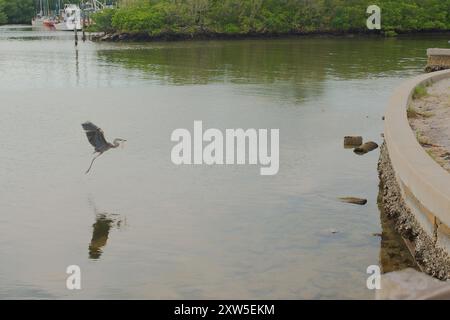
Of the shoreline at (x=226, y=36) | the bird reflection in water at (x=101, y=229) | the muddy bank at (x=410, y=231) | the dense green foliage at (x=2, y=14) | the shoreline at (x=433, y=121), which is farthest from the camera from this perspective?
the dense green foliage at (x=2, y=14)

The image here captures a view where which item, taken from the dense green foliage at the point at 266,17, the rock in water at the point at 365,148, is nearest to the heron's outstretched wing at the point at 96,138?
the rock in water at the point at 365,148

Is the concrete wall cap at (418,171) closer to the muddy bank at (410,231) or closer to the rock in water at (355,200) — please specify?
the muddy bank at (410,231)

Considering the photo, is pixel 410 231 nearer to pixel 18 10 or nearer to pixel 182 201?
pixel 182 201

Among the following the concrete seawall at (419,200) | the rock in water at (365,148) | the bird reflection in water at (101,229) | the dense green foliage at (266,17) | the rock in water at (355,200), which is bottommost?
the bird reflection in water at (101,229)

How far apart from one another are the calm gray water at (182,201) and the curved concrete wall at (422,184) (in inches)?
40.6

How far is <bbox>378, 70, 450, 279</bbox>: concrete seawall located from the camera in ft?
25.2

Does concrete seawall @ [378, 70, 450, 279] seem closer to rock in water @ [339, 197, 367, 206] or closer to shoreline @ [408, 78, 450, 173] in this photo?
rock in water @ [339, 197, 367, 206]

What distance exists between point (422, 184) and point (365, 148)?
787cm

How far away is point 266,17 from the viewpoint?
6962 cm

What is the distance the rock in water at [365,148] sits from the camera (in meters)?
16.0

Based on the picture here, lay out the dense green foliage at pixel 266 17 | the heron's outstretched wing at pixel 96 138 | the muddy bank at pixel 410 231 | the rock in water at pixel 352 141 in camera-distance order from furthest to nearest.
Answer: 1. the dense green foliage at pixel 266 17
2. the rock in water at pixel 352 141
3. the heron's outstretched wing at pixel 96 138
4. the muddy bank at pixel 410 231

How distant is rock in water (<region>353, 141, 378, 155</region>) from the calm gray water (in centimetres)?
26
